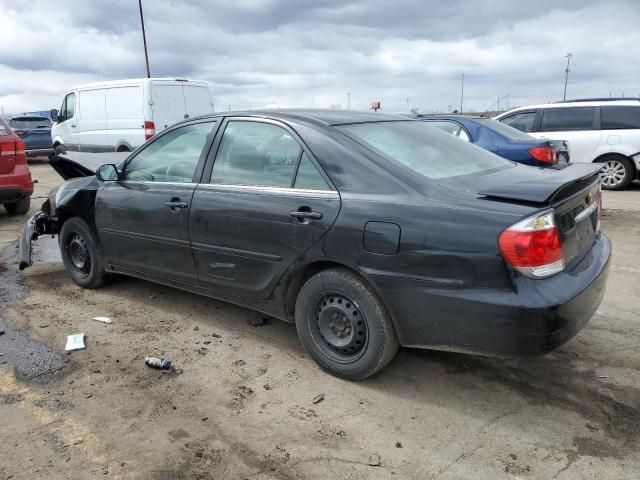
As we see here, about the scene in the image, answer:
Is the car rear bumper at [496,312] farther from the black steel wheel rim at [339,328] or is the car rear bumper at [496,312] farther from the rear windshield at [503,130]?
the rear windshield at [503,130]

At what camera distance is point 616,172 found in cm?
1057

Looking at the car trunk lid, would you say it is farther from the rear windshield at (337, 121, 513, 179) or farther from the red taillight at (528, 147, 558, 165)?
the red taillight at (528, 147, 558, 165)

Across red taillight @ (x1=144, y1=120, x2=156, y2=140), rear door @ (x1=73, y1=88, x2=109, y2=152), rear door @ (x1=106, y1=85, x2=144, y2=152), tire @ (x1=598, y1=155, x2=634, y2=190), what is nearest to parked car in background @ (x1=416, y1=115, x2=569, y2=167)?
tire @ (x1=598, y1=155, x2=634, y2=190)

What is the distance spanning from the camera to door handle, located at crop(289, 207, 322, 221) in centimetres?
308

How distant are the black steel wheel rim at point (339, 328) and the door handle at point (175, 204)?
124 centimetres

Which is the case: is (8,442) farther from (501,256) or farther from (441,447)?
(501,256)

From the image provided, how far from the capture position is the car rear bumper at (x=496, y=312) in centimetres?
254

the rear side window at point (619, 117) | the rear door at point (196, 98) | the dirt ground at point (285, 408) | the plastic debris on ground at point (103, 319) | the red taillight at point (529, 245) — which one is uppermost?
the rear door at point (196, 98)

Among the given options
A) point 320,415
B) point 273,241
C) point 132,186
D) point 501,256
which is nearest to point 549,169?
point 501,256

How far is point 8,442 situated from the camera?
8.82 ft

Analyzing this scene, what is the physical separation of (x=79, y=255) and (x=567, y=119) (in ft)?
31.4

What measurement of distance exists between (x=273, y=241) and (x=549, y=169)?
6.02 feet

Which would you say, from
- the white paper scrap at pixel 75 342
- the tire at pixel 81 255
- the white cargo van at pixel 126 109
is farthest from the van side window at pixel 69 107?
the white paper scrap at pixel 75 342

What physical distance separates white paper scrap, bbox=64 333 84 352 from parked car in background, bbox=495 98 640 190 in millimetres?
9644
